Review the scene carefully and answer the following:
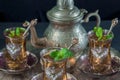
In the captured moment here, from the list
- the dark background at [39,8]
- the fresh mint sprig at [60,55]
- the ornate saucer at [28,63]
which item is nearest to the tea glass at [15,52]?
the ornate saucer at [28,63]

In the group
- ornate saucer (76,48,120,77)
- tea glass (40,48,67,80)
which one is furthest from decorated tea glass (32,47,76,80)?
ornate saucer (76,48,120,77)

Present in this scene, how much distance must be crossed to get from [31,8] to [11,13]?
12 cm

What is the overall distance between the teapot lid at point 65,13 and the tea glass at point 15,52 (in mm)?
112

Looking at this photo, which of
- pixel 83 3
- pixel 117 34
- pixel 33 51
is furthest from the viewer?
pixel 83 3

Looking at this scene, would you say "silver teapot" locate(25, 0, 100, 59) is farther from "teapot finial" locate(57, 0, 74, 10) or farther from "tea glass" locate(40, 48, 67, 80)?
"tea glass" locate(40, 48, 67, 80)

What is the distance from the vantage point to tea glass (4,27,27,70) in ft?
3.24

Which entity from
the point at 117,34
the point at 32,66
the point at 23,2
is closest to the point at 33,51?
the point at 32,66

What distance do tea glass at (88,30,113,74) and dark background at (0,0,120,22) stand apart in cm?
92

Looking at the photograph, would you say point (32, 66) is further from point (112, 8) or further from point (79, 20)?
point (112, 8)

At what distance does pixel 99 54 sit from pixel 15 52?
0.80ft

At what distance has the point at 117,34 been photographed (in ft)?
4.59

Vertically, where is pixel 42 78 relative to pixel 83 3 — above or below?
below

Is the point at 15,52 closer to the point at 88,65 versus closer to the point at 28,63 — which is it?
the point at 28,63

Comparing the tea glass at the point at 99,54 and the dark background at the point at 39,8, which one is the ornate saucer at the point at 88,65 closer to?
the tea glass at the point at 99,54
